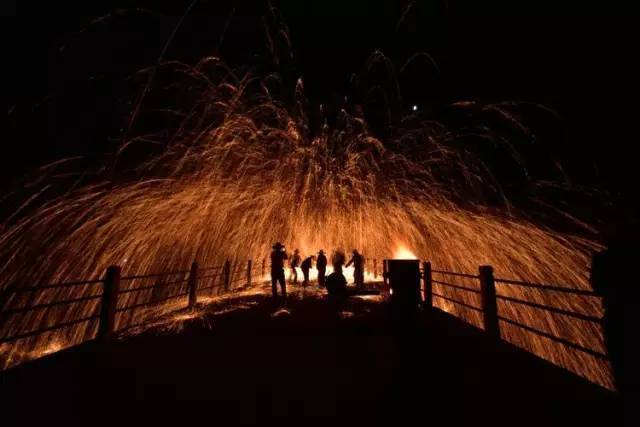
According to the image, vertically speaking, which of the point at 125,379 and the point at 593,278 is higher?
the point at 593,278

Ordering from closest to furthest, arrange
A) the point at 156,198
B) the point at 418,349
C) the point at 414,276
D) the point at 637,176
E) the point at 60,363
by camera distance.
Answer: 1. the point at 60,363
2. the point at 418,349
3. the point at 414,276
4. the point at 156,198
5. the point at 637,176

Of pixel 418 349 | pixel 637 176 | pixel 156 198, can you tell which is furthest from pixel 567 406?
pixel 637 176

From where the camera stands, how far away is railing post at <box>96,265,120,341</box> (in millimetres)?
6340

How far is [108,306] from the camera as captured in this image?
6590 mm

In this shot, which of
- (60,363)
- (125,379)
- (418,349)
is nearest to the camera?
(125,379)

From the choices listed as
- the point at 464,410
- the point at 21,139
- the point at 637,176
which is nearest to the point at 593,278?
the point at 464,410

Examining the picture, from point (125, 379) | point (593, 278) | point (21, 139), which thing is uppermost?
point (21, 139)

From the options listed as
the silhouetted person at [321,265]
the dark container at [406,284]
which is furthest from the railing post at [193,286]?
the silhouetted person at [321,265]

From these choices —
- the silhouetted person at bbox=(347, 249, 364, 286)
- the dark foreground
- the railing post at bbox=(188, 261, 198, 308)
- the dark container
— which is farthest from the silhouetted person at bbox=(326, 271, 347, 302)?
the dark foreground

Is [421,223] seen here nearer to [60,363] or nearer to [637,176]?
[60,363]

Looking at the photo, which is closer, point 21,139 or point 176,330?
point 176,330

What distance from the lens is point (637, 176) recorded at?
37156 mm

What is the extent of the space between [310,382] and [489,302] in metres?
4.36

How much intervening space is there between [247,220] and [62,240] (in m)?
28.5
